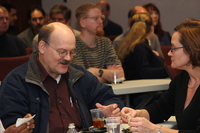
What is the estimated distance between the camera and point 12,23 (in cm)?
836

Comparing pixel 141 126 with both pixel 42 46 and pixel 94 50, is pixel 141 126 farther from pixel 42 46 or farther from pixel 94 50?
pixel 94 50

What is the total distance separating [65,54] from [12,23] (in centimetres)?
568

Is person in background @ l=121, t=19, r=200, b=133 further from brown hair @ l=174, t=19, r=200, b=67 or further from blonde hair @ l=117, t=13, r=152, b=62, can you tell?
blonde hair @ l=117, t=13, r=152, b=62

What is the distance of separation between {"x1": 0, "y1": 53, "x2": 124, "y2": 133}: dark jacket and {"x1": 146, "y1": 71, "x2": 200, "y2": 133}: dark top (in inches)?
14.7

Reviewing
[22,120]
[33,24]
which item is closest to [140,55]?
[22,120]

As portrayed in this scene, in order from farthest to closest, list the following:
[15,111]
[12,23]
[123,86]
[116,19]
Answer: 1. [116,19]
2. [12,23]
3. [123,86]
4. [15,111]

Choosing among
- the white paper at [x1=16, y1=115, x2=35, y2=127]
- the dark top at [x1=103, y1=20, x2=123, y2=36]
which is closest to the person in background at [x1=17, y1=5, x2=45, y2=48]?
the dark top at [x1=103, y1=20, x2=123, y2=36]

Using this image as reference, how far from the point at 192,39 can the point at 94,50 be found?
2005mm

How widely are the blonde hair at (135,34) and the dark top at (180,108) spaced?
199cm

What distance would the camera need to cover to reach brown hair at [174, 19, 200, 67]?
280 cm

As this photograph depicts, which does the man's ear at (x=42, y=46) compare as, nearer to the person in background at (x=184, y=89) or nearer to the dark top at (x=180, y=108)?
the person in background at (x=184, y=89)

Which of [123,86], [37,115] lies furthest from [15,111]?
[123,86]

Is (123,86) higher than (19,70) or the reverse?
the reverse

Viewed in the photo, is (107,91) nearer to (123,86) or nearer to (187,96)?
(187,96)
